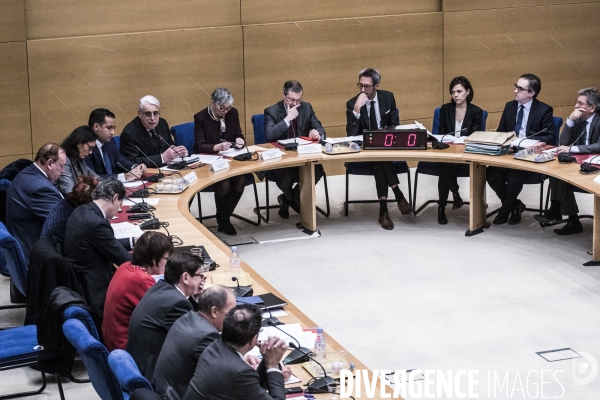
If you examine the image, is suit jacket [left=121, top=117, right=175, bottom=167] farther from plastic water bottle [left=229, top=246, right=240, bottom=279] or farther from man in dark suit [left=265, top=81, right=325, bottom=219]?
plastic water bottle [left=229, top=246, right=240, bottom=279]

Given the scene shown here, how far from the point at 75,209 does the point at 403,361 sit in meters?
2.03

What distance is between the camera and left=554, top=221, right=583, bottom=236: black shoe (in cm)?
730

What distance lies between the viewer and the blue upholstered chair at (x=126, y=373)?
314 centimetres

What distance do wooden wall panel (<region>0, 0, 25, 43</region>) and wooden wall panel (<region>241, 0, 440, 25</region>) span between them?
2.15 m

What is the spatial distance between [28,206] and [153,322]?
213cm

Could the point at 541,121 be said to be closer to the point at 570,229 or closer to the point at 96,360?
the point at 570,229

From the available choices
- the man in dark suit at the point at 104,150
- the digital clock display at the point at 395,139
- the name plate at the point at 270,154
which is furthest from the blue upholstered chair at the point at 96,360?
the digital clock display at the point at 395,139

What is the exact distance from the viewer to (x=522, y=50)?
32.0ft

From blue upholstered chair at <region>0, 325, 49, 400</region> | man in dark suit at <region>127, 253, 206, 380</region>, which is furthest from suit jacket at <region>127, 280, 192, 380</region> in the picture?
blue upholstered chair at <region>0, 325, 49, 400</region>

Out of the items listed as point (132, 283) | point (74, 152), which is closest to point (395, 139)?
point (74, 152)

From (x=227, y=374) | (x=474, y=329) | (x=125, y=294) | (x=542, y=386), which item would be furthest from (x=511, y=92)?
(x=227, y=374)

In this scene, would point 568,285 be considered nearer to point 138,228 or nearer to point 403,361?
point 403,361

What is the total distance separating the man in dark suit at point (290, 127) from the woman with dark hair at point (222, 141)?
1.08 ft

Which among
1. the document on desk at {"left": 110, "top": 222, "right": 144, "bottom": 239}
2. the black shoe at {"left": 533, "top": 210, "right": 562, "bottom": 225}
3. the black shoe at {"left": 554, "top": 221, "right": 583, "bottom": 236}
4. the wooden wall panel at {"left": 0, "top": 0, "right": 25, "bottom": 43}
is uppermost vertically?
the wooden wall panel at {"left": 0, "top": 0, "right": 25, "bottom": 43}
